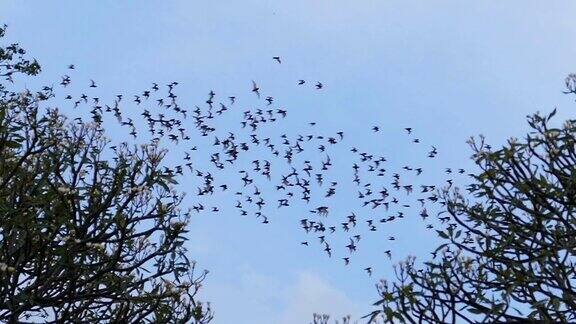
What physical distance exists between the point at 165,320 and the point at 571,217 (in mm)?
6490

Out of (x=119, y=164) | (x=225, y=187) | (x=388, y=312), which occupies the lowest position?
(x=388, y=312)

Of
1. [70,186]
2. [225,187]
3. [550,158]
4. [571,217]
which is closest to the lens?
[571,217]

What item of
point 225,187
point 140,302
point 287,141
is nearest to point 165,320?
point 140,302

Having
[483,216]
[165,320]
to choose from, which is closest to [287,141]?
[165,320]

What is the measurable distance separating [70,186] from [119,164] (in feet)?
2.56

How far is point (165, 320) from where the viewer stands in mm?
13445

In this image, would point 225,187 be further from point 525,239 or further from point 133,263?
point 525,239

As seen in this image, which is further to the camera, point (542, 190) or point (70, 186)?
point (70, 186)

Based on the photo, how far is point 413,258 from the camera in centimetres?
1297

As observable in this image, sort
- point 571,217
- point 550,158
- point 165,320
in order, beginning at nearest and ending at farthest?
point 571,217 → point 550,158 → point 165,320

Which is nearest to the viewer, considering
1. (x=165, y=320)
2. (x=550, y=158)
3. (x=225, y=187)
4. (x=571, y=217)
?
(x=571, y=217)

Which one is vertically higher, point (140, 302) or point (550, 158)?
point (550, 158)

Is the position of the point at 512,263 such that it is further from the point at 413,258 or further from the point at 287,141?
the point at 287,141

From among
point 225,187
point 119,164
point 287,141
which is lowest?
point 119,164
